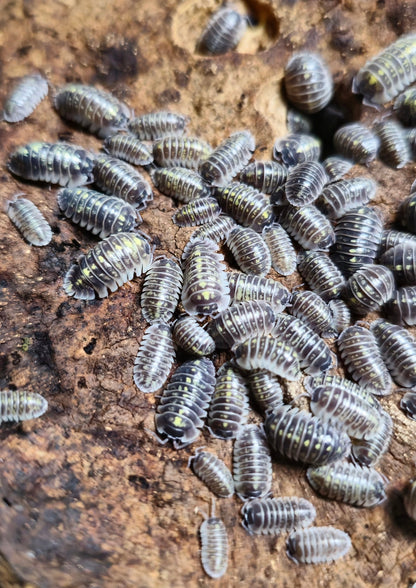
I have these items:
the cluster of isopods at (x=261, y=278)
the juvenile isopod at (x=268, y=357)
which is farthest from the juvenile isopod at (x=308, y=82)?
the juvenile isopod at (x=268, y=357)

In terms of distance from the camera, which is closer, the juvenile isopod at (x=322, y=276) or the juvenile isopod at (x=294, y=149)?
the juvenile isopod at (x=322, y=276)

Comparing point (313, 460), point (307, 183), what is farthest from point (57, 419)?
point (307, 183)

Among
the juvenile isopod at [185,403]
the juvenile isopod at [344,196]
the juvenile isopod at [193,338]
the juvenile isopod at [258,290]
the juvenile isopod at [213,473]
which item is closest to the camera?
the juvenile isopod at [213,473]

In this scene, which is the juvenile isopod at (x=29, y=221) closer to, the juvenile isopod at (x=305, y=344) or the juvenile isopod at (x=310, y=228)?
the juvenile isopod at (x=305, y=344)

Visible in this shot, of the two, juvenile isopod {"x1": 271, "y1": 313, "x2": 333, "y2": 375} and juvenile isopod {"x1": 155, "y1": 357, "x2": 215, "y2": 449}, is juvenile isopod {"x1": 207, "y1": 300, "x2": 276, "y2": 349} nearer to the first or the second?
juvenile isopod {"x1": 271, "y1": 313, "x2": 333, "y2": 375}

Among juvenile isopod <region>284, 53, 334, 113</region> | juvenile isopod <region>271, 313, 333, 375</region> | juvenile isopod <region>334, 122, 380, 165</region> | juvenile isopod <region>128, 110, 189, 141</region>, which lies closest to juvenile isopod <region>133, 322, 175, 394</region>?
juvenile isopod <region>271, 313, 333, 375</region>

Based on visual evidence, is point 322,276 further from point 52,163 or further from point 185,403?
point 52,163

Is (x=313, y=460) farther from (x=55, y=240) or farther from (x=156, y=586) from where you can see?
(x=55, y=240)
